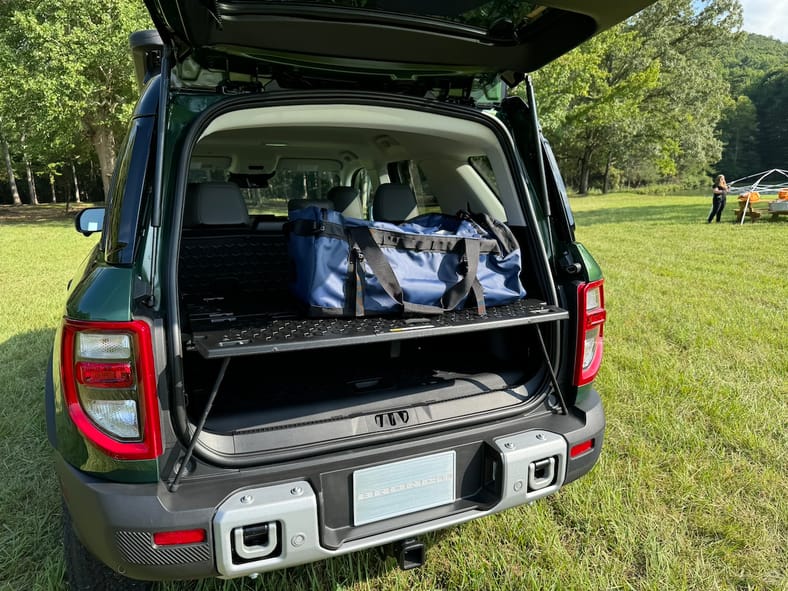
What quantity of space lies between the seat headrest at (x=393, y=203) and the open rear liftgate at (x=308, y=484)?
4.31ft

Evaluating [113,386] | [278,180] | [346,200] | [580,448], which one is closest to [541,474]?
[580,448]

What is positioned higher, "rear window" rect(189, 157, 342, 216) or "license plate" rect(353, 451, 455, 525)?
"rear window" rect(189, 157, 342, 216)

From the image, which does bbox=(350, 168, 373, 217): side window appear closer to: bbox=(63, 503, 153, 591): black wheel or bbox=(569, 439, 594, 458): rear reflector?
bbox=(569, 439, 594, 458): rear reflector

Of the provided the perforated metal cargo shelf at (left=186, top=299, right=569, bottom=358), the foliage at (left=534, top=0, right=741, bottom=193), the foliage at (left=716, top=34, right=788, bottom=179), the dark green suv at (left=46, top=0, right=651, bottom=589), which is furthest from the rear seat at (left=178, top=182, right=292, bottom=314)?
the foliage at (left=716, top=34, right=788, bottom=179)

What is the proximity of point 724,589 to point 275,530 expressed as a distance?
1677 millimetres

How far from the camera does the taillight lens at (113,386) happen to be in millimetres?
1344

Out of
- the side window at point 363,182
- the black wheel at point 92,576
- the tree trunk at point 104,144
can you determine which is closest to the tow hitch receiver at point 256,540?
the black wheel at point 92,576

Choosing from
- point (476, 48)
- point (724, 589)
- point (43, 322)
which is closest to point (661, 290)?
Answer: point (724, 589)

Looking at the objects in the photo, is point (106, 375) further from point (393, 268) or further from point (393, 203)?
point (393, 203)

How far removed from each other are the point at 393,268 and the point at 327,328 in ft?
1.13

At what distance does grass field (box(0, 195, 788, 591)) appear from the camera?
1.90 metres

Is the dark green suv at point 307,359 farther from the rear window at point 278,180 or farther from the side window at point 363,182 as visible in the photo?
the side window at point 363,182

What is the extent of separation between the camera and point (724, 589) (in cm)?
185

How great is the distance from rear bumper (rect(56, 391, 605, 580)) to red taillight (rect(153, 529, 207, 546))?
0.01 m
